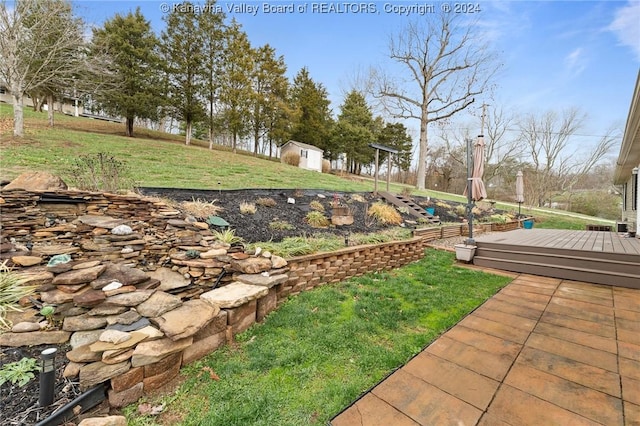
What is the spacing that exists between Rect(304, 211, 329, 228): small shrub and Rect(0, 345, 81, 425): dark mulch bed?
436cm

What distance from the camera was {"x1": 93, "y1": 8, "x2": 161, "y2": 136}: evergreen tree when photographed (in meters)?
16.6

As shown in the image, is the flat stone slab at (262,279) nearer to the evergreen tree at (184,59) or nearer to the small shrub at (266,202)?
the small shrub at (266,202)

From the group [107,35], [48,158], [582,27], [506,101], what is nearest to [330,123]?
[506,101]

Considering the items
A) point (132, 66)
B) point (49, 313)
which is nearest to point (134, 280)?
point (49, 313)

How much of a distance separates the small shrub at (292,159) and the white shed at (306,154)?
0.85 ft

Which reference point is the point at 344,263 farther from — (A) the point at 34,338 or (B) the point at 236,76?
(B) the point at 236,76

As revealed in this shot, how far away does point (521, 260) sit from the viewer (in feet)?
17.6

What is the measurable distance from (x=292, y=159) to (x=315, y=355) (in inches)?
833

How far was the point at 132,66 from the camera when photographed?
1730 cm

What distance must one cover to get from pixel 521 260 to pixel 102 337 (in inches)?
259

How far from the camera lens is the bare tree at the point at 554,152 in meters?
25.4

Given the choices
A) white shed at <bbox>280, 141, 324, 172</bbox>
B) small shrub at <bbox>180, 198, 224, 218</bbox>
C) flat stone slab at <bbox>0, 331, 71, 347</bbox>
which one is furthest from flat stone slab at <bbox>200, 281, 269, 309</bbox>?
white shed at <bbox>280, 141, 324, 172</bbox>

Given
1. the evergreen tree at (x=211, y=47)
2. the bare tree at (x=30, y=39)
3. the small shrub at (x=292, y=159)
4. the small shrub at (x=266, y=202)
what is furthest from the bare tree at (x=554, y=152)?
the bare tree at (x=30, y=39)

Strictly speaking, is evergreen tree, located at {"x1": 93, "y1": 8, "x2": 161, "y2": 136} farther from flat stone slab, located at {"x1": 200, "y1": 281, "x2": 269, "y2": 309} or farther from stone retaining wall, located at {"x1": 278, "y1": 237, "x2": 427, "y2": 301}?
flat stone slab, located at {"x1": 200, "y1": 281, "x2": 269, "y2": 309}
